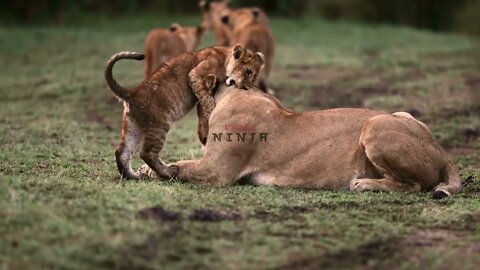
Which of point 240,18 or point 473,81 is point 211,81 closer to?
point 240,18

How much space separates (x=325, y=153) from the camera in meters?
6.61

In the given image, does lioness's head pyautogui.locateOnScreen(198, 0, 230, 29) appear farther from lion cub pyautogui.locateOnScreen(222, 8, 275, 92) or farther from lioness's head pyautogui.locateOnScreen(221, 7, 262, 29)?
lion cub pyautogui.locateOnScreen(222, 8, 275, 92)

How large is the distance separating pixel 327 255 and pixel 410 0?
2119 centimetres

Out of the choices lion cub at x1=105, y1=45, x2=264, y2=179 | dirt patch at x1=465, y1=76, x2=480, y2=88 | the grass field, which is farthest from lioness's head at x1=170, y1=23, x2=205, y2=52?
lion cub at x1=105, y1=45, x2=264, y2=179

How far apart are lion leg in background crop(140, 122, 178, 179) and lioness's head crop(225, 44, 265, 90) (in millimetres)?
709

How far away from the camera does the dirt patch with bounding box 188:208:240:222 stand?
5.39 m

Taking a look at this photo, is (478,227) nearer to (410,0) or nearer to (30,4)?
(30,4)

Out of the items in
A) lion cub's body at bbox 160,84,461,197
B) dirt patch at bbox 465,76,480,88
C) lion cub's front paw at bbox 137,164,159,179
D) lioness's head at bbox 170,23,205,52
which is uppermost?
lion cub's body at bbox 160,84,461,197

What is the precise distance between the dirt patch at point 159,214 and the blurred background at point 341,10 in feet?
55.0

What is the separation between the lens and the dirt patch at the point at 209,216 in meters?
5.39

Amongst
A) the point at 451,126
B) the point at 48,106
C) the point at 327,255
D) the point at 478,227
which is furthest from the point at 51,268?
the point at 48,106

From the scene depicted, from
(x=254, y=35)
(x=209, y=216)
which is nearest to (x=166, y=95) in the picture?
(x=209, y=216)

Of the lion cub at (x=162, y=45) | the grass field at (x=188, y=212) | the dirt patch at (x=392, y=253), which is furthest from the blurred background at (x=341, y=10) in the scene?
the dirt patch at (x=392, y=253)

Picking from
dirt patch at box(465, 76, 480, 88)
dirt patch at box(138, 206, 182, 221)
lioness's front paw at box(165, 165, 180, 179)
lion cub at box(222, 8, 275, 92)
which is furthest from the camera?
dirt patch at box(465, 76, 480, 88)
